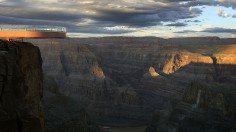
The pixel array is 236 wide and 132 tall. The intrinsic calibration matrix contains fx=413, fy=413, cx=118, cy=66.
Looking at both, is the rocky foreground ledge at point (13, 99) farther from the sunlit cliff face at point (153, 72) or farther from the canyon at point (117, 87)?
the sunlit cliff face at point (153, 72)

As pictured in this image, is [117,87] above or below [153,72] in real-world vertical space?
below

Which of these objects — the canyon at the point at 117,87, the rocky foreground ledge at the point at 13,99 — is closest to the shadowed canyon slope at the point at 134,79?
the canyon at the point at 117,87

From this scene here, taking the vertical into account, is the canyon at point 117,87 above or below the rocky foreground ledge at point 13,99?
below

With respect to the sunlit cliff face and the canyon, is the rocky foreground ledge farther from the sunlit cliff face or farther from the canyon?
the sunlit cliff face

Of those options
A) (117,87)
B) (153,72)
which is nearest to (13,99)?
(117,87)

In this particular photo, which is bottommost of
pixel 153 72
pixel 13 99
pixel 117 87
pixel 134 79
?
pixel 117 87

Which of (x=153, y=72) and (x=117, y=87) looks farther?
(x=153, y=72)

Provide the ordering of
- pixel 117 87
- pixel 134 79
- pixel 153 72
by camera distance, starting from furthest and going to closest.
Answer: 1. pixel 134 79
2. pixel 153 72
3. pixel 117 87

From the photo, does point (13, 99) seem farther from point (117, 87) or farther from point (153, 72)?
point (153, 72)
